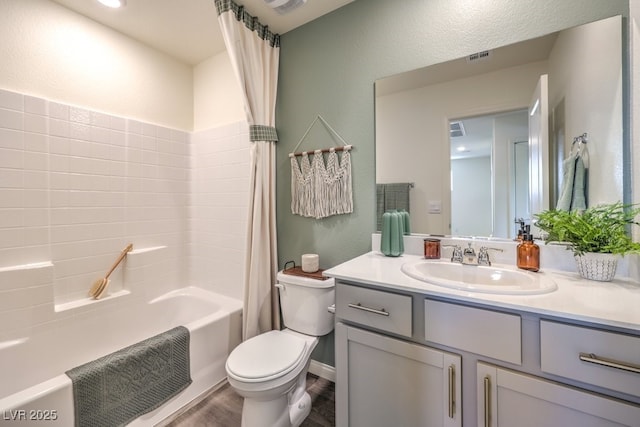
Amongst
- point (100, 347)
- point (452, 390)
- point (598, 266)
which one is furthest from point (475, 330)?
point (100, 347)

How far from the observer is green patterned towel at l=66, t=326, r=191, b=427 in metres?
1.25

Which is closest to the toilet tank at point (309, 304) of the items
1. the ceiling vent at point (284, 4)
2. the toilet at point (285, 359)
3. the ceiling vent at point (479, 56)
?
the toilet at point (285, 359)

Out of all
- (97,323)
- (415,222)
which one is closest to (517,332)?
(415,222)

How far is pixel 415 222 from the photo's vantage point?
1.52 meters

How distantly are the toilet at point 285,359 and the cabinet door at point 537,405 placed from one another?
2.74 feet

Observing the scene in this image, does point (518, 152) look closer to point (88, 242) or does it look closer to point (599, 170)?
point (599, 170)

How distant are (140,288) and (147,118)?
139 cm

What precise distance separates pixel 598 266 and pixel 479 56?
1079 millimetres

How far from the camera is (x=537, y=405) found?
79cm

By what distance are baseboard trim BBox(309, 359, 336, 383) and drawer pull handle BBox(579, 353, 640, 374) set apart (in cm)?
144

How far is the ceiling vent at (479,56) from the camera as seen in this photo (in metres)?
1.31

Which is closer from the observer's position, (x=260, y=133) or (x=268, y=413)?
(x=268, y=413)

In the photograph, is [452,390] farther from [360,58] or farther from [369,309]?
[360,58]

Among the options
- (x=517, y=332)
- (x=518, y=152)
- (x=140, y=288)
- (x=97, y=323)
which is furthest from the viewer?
(x=140, y=288)
